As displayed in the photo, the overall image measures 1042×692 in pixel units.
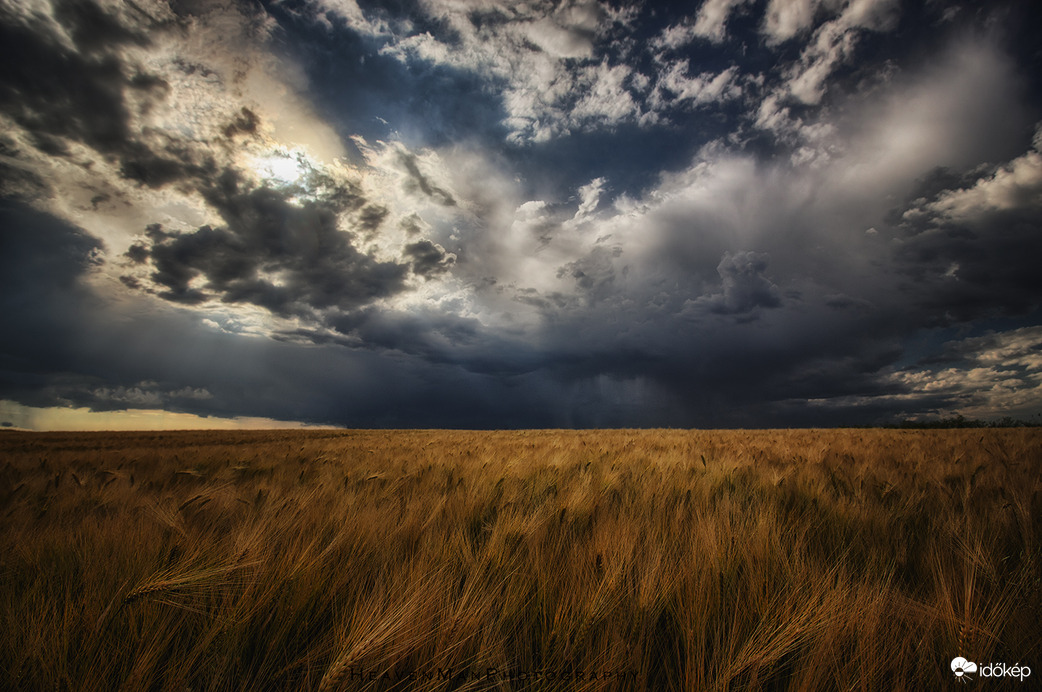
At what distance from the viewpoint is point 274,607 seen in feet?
4.21

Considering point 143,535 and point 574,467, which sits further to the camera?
point 574,467

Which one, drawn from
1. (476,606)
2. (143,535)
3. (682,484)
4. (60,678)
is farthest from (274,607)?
(682,484)

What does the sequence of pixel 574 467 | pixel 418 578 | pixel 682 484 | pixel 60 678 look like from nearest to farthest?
pixel 60 678, pixel 418 578, pixel 682 484, pixel 574 467

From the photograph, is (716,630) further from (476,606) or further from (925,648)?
(476,606)

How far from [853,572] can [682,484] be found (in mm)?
1688

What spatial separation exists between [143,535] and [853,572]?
3.16 meters

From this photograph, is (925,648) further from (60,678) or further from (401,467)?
(401,467)

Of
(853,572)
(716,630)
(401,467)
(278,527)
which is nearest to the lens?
(716,630)

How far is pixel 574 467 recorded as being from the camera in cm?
460

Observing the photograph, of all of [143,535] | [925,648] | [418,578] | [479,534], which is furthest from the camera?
[479,534]

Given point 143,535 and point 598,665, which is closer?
point 598,665

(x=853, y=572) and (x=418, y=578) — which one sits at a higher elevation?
(x=418, y=578)

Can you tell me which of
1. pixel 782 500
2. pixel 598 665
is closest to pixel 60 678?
pixel 598 665

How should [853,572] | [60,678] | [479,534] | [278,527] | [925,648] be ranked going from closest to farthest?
[60,678]
[925,648]
[853,572]
[278,527]
[479,534]
